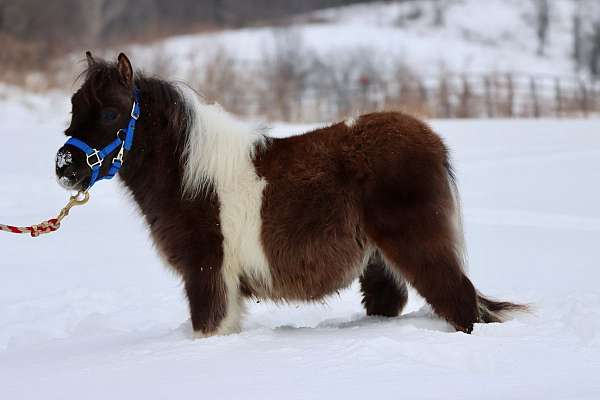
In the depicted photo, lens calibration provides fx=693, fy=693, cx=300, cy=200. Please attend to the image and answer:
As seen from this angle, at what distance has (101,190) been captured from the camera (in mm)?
11500

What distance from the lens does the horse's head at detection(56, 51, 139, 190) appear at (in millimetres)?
4215

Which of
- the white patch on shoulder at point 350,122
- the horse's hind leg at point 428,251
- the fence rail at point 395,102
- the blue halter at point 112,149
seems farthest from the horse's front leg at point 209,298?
the fence rail at point 395,102

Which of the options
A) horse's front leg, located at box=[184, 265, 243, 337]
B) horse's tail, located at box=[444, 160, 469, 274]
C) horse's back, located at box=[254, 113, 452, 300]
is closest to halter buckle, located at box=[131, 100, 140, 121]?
horse's back, located at box=[254, 113, 452, 300]

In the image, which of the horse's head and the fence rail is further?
the fence rail

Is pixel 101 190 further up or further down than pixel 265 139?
further down

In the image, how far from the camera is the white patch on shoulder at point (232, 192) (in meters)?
4.34

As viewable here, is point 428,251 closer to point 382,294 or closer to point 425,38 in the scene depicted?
point 382,294

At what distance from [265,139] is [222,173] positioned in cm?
40

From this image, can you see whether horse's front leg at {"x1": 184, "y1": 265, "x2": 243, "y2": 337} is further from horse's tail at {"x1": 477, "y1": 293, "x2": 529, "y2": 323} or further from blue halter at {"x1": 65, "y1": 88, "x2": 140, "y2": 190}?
horse's tail at {"x1": 477, "y1": 293, "x2": 529, "y2": 323}

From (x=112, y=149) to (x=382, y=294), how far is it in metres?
2.11

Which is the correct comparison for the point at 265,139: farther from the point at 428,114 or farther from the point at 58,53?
the point at 58,53

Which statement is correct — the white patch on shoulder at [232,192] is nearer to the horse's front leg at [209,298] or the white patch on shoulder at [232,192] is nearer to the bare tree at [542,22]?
the horse's front leg at [209,298]

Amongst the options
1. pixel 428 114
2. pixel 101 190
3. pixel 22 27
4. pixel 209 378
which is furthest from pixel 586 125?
pixel 22 27

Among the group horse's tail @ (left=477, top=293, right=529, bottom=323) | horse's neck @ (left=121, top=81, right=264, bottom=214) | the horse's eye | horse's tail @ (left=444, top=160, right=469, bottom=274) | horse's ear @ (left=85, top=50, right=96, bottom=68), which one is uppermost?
horse's ear @ (left=85, top=50, right=96, bottom=68)
